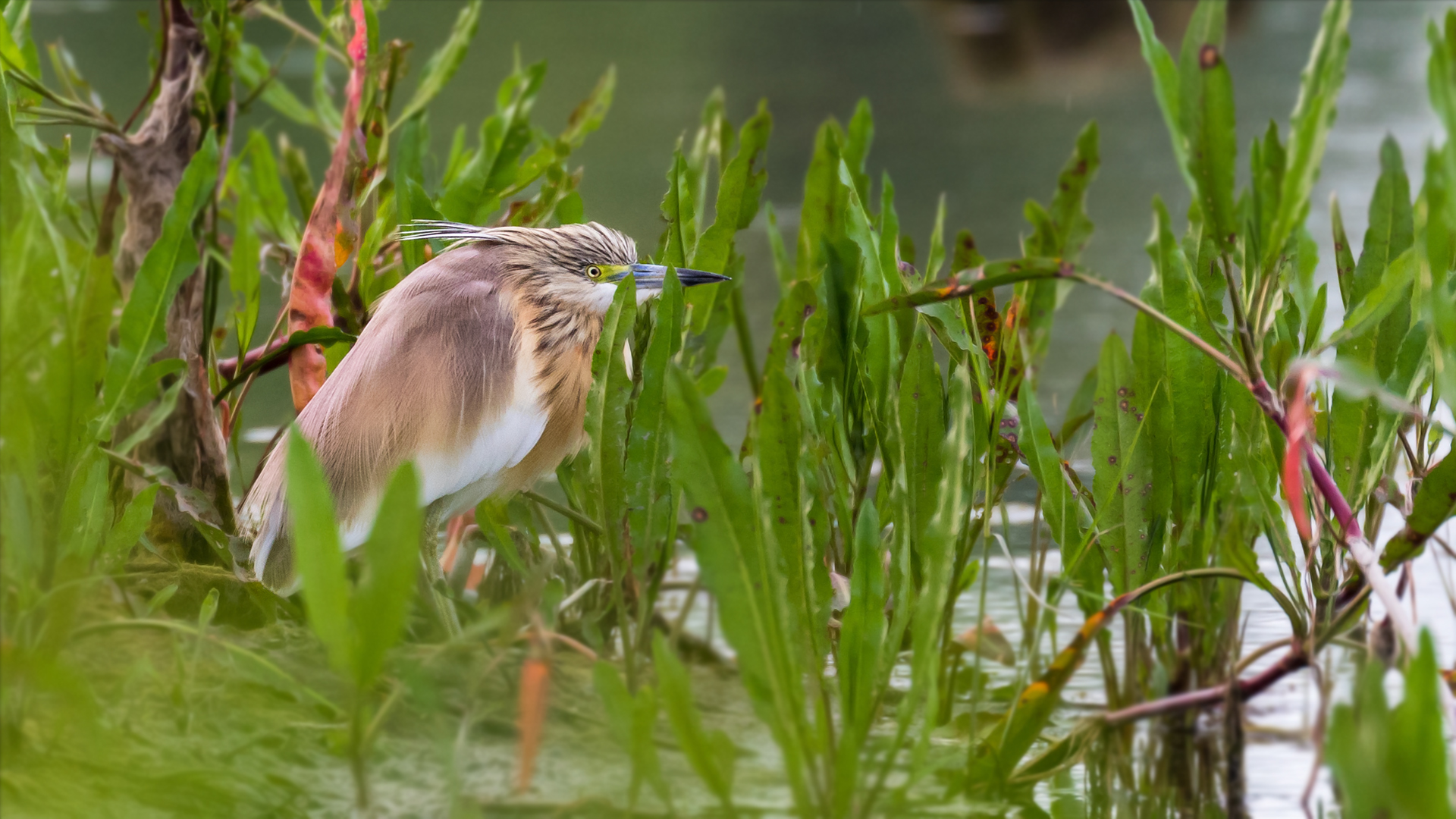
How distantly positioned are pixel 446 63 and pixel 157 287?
0.90ft

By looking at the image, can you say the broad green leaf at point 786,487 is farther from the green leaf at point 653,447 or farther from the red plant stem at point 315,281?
the red plant stem at point 315,281

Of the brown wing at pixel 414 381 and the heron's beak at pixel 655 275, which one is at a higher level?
the heron's beak at pixel 655 275

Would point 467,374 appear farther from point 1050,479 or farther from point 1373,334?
point 1373,334

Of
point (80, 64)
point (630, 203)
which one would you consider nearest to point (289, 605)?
point (630, 203)

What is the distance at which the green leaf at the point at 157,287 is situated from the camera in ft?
1.56

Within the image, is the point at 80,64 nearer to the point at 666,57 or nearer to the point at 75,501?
the point at 666,57

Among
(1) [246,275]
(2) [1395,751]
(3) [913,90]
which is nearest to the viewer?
(2) [1395,751]

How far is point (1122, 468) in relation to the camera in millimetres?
510

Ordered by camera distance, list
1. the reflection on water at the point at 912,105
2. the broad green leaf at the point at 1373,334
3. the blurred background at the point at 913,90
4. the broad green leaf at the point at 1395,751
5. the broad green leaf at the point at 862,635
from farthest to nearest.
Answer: the blurred background at the point at 913,90, the reflection on water at the point at 912,105, the broad green leaf at the point at 1373,334, the broad green leaf at the point at 862,635, the broad green leaf at the point at 1395,751

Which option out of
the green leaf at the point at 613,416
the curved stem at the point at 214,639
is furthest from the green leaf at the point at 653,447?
the curved stem at the point at 214,639

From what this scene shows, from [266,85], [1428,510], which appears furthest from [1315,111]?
[266,85]

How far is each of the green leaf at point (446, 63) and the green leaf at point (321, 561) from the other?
1.33 ft

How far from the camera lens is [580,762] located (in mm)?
418

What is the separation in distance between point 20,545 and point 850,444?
302 mm
